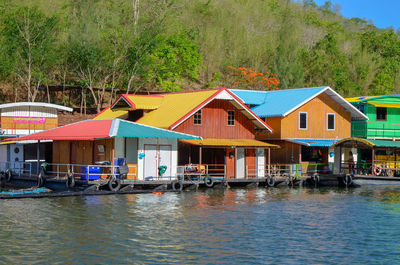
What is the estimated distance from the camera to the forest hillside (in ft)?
242

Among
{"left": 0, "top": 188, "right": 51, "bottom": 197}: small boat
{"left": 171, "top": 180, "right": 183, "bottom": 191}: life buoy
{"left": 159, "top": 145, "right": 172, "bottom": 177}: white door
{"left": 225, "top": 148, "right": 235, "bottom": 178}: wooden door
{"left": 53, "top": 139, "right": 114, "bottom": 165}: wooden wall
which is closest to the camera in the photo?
{"left": 0, "top": 188, "right": 51, "bottom": 197}: small boat

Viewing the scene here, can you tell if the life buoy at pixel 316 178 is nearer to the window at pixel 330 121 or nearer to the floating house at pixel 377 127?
the floating house at pixel 377 127

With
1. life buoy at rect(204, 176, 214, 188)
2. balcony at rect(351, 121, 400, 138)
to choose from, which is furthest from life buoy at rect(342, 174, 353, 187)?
life buoy at rect(204, 176, 214, 188)

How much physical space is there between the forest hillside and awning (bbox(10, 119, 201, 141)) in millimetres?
27738

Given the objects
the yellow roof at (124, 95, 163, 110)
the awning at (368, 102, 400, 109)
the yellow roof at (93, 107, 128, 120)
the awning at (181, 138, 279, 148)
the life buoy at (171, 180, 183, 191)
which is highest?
the awning at (368, 102, 400, 109)

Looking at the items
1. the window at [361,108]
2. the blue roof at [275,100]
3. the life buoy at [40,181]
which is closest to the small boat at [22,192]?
the life buoy at [40,181]

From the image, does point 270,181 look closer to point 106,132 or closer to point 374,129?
point 106,132

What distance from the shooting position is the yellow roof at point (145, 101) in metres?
51.5

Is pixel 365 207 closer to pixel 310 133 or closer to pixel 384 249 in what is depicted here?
pixel 384 249

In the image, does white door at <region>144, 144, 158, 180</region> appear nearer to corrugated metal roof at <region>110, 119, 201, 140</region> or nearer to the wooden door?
corrugated metal roof at <region>110, 119, 201, 140</region>

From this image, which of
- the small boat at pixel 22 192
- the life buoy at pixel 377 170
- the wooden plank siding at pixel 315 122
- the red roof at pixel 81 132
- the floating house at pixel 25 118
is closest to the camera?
the small boat at pixel 22 192

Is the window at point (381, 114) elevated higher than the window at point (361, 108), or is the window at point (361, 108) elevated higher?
the window at point (361, 108)

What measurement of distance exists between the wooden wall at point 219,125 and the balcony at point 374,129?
13502 mm

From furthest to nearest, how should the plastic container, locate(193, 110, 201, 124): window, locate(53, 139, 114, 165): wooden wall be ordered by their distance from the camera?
1. locate(193, 110, 201, 124): window
2. locate(53, 139, 114, 165): wooden wall
3. the plastic container
